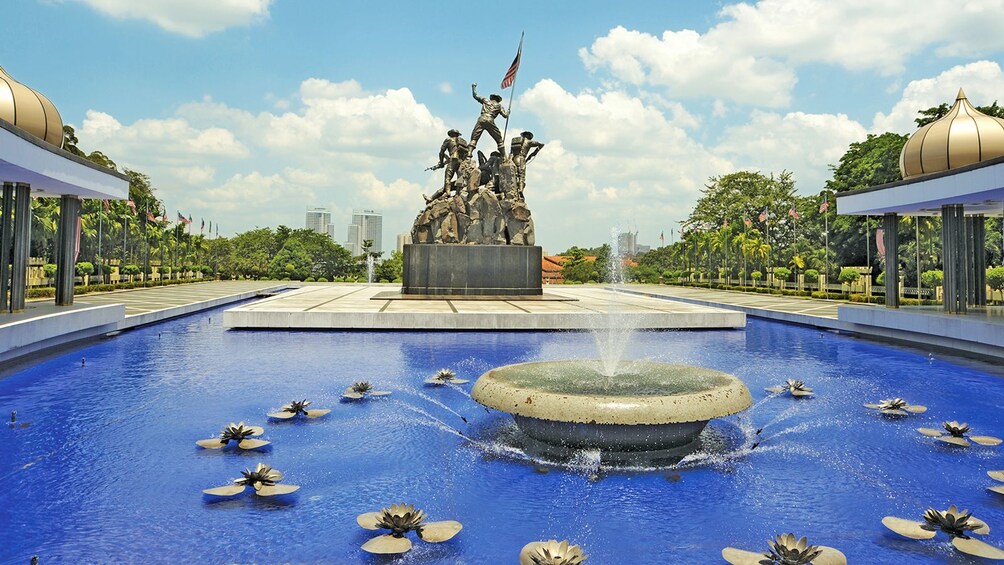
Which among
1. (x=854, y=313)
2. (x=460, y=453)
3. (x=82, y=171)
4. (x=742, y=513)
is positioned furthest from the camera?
(x=854, y=313)

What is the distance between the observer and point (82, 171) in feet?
45.5

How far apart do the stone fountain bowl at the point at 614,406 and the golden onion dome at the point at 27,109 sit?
42.2ft

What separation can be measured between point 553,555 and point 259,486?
8.80 ft

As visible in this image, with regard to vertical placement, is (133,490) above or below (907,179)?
below

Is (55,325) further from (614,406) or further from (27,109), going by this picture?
(614,406)

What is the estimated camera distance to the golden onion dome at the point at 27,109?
12.6 m

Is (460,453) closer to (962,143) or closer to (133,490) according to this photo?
(133,490)

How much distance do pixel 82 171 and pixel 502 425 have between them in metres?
12.7

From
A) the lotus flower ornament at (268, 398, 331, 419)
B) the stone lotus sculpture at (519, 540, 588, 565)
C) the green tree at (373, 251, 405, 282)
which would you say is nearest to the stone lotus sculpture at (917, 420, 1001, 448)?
the stone lotus sculpture at (519, 540, 588, 565)

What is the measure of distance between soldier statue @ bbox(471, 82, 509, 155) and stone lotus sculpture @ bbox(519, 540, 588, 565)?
71.5 ft

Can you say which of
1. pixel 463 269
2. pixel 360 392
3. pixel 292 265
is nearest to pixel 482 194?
pixel 463 269

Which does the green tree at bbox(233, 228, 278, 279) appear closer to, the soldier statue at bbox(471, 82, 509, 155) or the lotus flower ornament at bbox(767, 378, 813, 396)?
the soldier statue at bbox(471, 82, 509, 155)

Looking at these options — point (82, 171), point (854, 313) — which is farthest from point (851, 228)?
point (82, 171)

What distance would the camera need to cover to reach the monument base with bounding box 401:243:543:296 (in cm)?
2248
